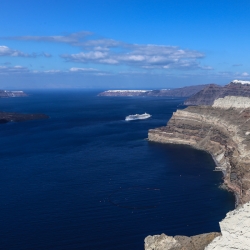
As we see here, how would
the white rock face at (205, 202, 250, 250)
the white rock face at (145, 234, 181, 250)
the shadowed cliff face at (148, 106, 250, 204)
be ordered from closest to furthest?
the white rock face at (205, 202, 250, 250)
the white rock face at (145, 234, 181, 250)
the shadowed cliff face at (148, 106, 250, 204)

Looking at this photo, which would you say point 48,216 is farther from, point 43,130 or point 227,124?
point 43,130

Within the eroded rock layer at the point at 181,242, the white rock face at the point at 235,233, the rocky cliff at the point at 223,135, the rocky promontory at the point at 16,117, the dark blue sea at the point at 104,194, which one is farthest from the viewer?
the rocky promontory at the point at 16,117

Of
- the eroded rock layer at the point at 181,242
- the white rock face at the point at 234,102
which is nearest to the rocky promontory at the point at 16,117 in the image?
the white rock face at the point at 234,102

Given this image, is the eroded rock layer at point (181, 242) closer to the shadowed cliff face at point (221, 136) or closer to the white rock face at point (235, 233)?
the white rock face at point (235, 233)

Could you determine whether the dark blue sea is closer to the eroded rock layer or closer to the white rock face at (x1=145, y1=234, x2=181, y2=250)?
the white rock face at (x1=145, y1=234, x2=181, y2=250)

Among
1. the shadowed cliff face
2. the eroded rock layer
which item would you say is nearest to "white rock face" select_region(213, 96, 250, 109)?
the shadowed cliff face

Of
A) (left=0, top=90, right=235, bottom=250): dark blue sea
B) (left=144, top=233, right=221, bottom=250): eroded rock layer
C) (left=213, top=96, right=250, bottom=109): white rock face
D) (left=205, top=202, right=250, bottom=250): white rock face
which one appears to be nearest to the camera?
(left=205, top=202, right=250, bottom=250): white rock face
